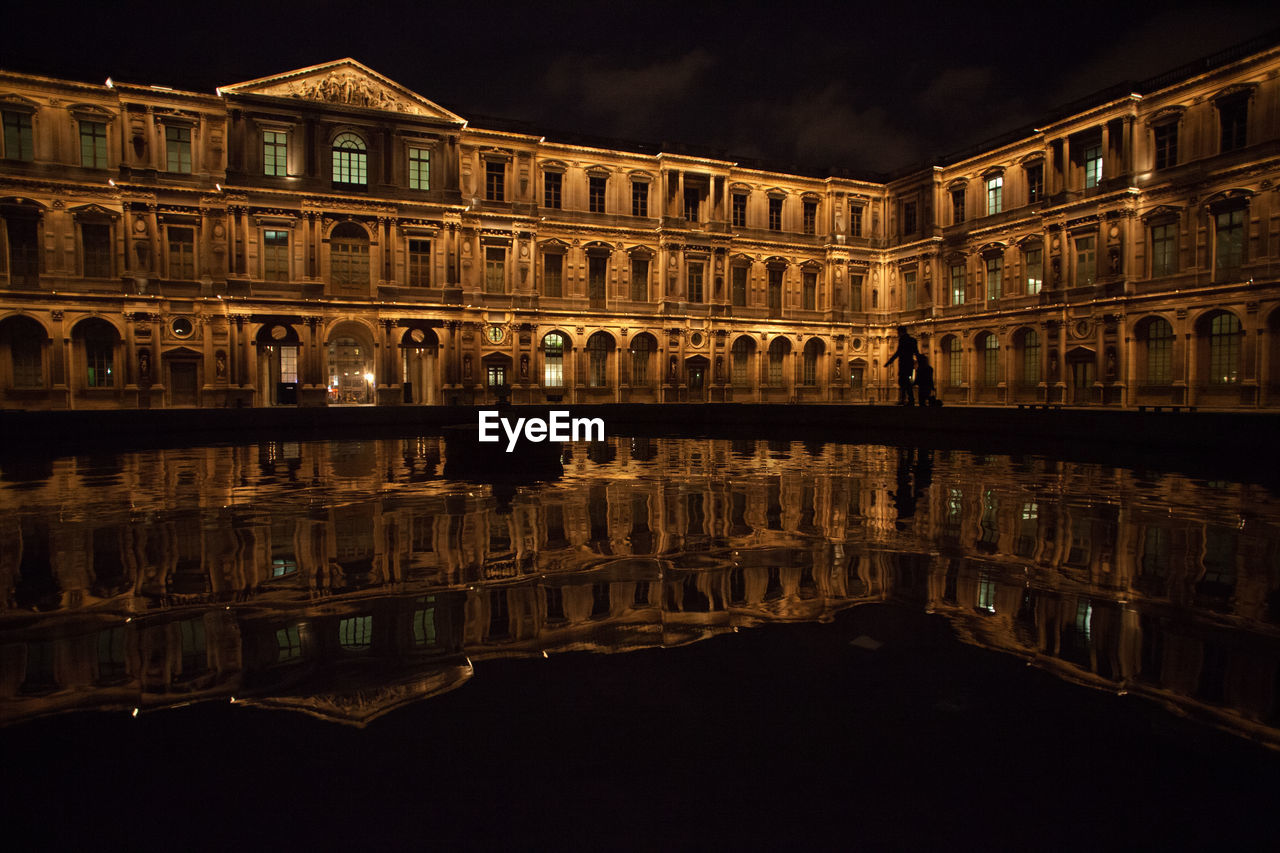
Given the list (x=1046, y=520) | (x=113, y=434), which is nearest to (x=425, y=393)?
(x=113, y=434)

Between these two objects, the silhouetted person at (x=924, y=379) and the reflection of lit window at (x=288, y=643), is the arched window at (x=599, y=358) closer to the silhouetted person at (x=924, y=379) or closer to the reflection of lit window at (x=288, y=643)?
the silhouetted person at (x=924, y=379)

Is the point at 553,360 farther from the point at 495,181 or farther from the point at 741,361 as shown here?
the point at 741,361

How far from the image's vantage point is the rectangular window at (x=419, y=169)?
31219mm

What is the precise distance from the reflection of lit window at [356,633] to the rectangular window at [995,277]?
3729cm

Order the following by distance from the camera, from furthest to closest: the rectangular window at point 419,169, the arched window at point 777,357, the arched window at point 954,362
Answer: the arched window at point 777,357
the arched window at point 954,362
the rectangular window at point 419,169

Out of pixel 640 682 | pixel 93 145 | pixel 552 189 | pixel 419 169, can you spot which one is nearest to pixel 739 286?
pixel 552 189

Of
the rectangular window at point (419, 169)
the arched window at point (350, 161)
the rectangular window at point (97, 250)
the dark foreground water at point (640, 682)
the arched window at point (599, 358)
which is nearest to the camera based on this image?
the dark foreground water at point (640, 682)

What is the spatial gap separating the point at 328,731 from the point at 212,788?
390mm

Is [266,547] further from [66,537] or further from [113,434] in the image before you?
[113,434]

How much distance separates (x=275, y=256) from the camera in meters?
29.4

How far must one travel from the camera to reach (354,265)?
100 ft

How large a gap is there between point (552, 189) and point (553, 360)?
27.7ft

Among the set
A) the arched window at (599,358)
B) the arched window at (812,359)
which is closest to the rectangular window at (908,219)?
the arched window at (812,359)

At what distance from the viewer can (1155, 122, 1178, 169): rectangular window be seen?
2758 centimetres
